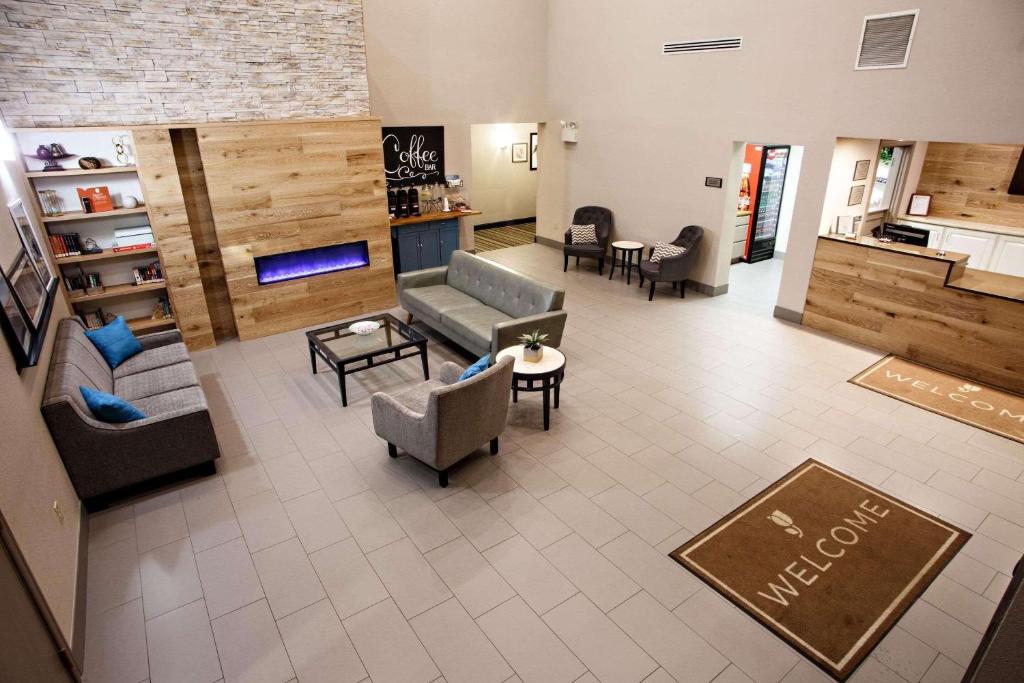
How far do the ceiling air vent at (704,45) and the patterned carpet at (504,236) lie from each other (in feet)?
15.5

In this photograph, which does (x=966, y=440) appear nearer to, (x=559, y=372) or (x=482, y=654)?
(x=559, y=372)

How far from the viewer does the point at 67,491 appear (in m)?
3.86

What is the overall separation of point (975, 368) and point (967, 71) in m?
2.98

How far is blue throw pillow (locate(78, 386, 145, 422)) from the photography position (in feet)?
13.5

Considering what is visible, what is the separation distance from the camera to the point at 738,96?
7.51 meters

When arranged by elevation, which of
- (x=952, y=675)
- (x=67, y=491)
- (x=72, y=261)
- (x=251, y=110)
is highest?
(x=251, y=110)

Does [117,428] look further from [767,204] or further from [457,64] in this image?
[767,204]

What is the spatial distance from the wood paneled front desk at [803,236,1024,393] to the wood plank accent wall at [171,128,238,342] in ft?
24.5

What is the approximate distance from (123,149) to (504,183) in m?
8.21

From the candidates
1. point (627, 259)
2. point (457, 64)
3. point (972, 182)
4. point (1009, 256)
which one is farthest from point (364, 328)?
point (972, 182)

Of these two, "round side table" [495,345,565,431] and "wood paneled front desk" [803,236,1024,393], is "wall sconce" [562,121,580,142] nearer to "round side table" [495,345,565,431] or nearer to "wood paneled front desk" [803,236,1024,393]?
"wood paneled front desk" [803,236,1024,393]

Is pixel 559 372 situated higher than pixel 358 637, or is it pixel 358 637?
pixel 559 372

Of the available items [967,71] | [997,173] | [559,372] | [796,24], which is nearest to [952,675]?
[559,372]

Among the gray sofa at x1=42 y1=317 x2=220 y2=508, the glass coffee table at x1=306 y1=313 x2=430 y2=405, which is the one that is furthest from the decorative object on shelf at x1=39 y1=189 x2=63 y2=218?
the glass coffee table at x1=306 y1=313 x2=430 y2=405
